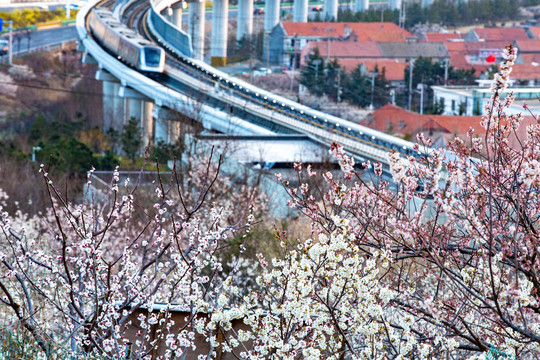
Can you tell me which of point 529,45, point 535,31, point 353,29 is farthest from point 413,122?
point 535,31

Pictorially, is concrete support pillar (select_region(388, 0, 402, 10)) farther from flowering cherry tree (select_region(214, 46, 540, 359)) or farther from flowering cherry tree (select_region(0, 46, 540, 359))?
flowering cherry tree (select_region(214, 46, 540, 359))

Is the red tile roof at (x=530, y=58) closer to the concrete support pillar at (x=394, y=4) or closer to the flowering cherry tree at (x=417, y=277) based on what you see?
the concrete support pillar at (x=394, y=4)

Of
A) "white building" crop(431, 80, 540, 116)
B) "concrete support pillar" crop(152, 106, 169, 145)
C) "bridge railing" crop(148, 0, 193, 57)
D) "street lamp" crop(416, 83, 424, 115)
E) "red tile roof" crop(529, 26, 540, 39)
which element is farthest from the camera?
"red tile roof" crop(529, 26, 540, 39)

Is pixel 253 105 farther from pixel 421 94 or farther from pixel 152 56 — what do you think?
pixel 421 94

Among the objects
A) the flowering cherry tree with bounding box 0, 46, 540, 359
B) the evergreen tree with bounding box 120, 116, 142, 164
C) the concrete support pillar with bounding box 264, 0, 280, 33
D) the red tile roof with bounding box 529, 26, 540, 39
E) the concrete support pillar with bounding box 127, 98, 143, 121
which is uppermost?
the concrete support pillar with bounding box 264, 0, 280, 33

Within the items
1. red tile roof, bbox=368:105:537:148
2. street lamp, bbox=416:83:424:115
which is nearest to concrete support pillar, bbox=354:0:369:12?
street lamp, bbox=416:83:424:115

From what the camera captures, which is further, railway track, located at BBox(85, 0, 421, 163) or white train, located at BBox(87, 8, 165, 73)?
white train, located at BBox(87, 8, 165, 73)

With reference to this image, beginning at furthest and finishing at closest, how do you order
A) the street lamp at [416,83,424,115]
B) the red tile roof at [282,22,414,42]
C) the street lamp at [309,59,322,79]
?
1. the red tile roof at [282,22,414,42]
2. the street lamp at [309,59,322,79]
3. the street lamp at [416,83,424,115]
